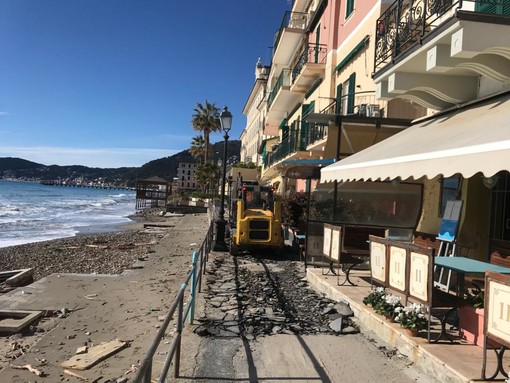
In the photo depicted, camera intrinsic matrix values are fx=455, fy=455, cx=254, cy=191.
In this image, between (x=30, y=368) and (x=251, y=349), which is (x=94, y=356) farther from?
(x=251, y=349)

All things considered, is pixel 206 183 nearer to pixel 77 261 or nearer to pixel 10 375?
pixel 77 261

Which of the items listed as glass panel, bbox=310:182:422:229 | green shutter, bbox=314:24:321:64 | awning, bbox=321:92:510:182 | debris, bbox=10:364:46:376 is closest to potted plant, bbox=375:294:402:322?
awning, bbox=321:92:510:182

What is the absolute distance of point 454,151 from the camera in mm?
4598

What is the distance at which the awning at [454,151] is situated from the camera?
161 inches

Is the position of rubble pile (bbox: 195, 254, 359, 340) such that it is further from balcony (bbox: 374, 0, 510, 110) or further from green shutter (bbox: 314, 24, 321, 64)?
green shutter (bbox: 314, 24, 321, 64)

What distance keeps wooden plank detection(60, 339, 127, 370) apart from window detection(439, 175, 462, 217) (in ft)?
19.6

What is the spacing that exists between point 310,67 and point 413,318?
52.1 ft

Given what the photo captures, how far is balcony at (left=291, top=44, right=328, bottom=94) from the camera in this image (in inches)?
761

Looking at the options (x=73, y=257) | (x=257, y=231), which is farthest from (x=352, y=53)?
(x=73, y=257)

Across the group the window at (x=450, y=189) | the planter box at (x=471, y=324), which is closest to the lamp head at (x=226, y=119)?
the window at (x=450, y=189)

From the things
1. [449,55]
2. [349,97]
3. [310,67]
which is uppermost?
[310,67]

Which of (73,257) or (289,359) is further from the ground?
(289,359)

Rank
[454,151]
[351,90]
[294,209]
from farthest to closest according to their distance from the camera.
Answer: [294,209]
[351,90]
[454,151]

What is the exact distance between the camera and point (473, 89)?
755 centimetres
